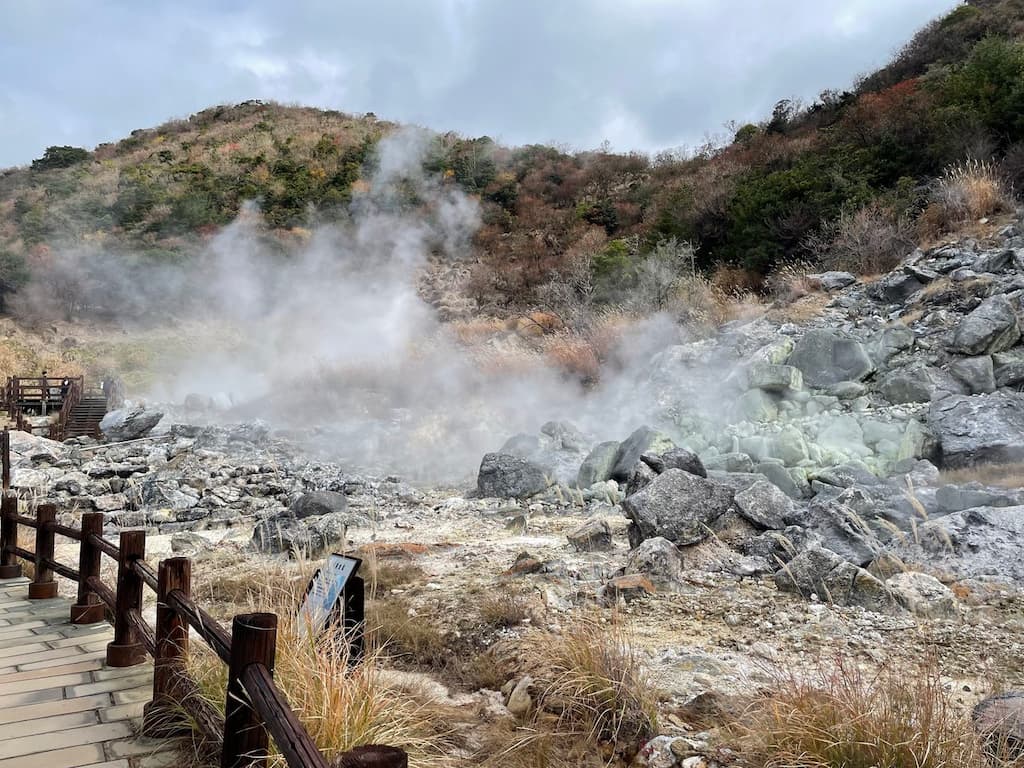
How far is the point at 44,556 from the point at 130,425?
11.5 meters

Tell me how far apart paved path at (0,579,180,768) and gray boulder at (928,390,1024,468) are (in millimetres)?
7376

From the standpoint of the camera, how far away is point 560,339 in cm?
1561

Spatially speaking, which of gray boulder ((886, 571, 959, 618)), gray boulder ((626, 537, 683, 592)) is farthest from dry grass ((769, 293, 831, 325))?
gray boulder ((886, 571, 959, 618))

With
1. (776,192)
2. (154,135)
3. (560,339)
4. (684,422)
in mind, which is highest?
(154,135)

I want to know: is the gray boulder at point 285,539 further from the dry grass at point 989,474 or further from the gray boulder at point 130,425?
the gray boulder at point 130,425

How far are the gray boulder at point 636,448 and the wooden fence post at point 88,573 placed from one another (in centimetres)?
578

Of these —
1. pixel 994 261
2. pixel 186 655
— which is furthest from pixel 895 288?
pixel 186 655

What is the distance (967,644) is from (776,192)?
49.7 ft

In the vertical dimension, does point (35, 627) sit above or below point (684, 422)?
below

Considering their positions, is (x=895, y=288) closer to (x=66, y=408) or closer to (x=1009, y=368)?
(x=1009, y=368)

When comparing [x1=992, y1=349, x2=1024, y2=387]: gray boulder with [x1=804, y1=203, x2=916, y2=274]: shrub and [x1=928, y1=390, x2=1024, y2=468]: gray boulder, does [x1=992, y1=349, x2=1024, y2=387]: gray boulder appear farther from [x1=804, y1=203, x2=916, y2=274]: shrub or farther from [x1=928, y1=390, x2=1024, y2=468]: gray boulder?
[x1=804, y1=203, x2=916, y2=274]: shrub

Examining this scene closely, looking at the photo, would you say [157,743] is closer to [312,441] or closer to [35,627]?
[35,627]

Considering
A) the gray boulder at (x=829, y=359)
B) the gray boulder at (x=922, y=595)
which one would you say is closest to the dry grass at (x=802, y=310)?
the gray boulder at (x=829, y=359)

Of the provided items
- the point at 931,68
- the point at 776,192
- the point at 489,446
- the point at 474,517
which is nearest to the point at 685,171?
the point at 931,68
